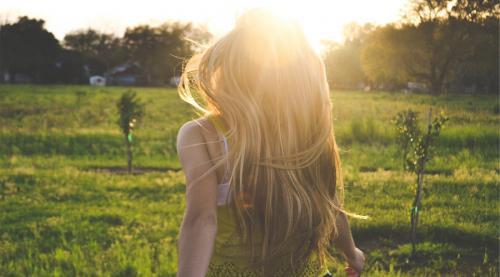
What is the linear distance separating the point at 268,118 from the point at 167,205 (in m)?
7.07

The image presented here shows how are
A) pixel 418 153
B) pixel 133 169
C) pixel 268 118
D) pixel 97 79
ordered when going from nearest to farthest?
pixel 268 118, pixel 418 153, pixel 133 169, pixel 97 79

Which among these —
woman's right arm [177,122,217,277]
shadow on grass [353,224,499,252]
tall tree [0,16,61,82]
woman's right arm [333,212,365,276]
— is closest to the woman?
woman's right arm [177,122,217,277]

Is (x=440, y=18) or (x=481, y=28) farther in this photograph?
(x=440, y=18)

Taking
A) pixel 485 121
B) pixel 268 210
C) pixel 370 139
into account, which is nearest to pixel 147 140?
pixel 370 139

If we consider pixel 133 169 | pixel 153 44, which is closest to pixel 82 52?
pixel 153 44

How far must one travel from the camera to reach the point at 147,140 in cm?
1931

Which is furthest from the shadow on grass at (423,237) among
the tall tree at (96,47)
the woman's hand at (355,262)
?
the tall tree at (96,47)

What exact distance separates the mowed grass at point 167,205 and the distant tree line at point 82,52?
44781 mm

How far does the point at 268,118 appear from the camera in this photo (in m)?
2.06

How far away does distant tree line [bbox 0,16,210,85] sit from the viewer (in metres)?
60.0

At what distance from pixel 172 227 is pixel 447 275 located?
139 inches

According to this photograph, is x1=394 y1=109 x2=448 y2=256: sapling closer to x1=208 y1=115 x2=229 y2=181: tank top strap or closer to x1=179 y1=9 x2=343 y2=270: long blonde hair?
x1=179 y1=9 x2=343 y2=270: long blonde hair

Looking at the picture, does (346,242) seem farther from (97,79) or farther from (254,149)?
(97,79)

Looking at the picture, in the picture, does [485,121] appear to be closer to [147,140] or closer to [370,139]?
[370,139]
